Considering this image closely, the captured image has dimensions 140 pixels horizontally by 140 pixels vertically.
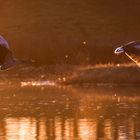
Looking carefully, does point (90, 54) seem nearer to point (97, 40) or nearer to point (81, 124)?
point (97, 40)

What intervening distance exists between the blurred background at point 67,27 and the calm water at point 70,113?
46.4 ft

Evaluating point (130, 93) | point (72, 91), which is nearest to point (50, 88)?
point (72, 91)

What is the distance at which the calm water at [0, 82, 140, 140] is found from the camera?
14.9 m

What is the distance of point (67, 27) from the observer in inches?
1838

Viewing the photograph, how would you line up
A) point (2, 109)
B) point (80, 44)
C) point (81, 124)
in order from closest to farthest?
point (81, 124)
point (2, 109)
point (80, 44)

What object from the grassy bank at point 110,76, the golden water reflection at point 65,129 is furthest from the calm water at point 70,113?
the grassy bank at point 110,76

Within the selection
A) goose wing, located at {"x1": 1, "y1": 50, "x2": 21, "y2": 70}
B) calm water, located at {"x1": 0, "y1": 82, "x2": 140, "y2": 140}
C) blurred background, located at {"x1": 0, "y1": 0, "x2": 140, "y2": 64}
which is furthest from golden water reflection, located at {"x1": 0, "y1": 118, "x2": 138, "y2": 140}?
blurred background, located at {"x1": 0, "y1": 0, "x2": 140, "y2": 64}

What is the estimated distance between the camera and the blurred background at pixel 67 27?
4238 cm

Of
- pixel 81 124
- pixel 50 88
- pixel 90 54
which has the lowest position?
pixel 81 124

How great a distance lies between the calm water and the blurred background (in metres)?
14.1

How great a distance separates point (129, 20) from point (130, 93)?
24.0 m

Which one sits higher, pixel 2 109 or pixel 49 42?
pixel 49 42

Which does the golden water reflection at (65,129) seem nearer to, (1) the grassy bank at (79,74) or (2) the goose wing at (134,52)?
(2) the goose wing at (134,52)

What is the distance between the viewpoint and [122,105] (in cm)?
2053
